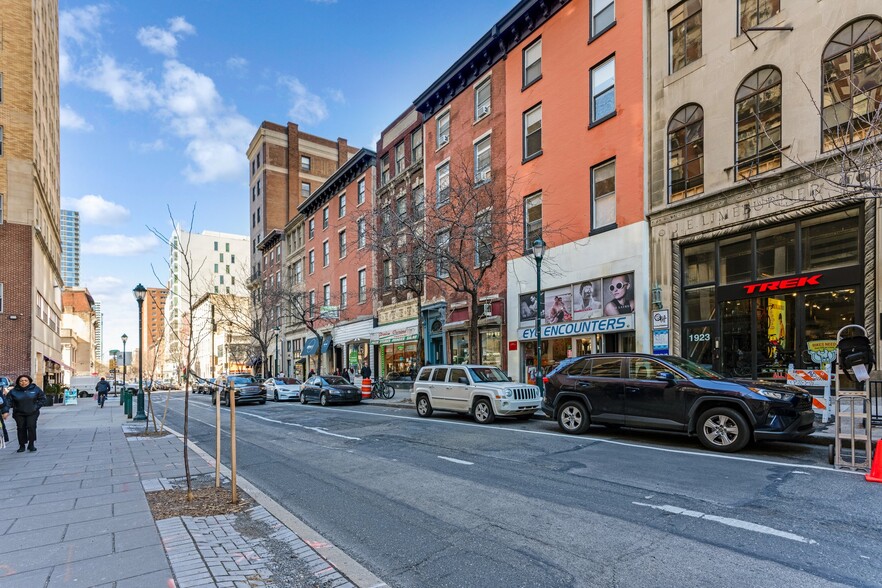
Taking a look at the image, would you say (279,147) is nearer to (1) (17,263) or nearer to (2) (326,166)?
(2) (326,166)

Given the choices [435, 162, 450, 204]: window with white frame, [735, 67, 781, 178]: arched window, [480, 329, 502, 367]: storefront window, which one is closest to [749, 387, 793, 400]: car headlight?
[735, 67, 781, 178]: arched window

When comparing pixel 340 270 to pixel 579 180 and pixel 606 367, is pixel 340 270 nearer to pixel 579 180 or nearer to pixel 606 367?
pixel 579 180

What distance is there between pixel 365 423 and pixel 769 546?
11.9 metres

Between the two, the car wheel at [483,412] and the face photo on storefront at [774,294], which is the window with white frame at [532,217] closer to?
the face photo on storefront at [774,294]

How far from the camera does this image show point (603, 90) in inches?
774

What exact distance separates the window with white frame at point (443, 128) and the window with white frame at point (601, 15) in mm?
9850

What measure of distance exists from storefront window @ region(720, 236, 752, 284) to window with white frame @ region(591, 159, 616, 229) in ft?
13.8

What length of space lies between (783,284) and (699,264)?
2810 mm

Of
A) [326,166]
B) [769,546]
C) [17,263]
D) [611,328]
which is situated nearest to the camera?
[769,546]

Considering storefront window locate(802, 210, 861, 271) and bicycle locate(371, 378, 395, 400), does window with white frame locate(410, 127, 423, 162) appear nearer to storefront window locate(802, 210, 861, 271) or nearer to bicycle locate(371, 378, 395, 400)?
bicycle locate(371, 378, 395, 400)

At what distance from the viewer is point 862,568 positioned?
4176mm

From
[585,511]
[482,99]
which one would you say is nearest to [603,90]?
[482,99]

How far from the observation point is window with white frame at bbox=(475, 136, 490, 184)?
24859mm

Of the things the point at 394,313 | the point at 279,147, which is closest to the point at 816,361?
the point at 394,313
